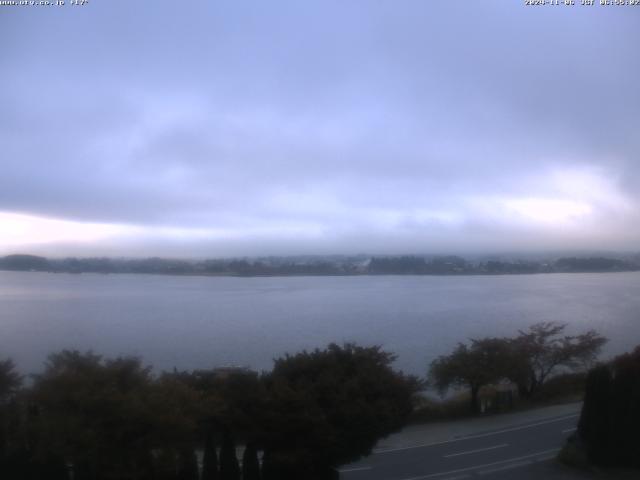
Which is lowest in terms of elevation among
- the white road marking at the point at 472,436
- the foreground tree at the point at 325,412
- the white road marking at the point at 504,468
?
the white road marking at the point at 472,436

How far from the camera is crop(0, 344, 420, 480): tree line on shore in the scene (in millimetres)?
7934

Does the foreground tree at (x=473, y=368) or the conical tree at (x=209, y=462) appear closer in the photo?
the conical tree at (x=209, y=462)

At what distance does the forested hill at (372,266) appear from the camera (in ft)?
145

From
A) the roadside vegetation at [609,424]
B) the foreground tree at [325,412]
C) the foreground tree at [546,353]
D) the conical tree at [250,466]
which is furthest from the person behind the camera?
the foreground tree at [546,353]

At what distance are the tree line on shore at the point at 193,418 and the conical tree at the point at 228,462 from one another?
0.02 meters

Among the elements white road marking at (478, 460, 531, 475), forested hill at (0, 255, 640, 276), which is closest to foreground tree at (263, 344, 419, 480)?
white road marking at (478, 460, 531, 475)

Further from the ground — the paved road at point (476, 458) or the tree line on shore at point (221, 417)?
the tree line on shore at point (221, 417)

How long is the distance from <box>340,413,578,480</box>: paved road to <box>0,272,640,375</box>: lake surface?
849cm

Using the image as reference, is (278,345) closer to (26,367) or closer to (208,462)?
(26,367)

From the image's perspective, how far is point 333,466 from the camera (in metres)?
10.2

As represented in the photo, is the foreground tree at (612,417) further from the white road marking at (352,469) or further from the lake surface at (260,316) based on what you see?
the lake surface at (260,316)

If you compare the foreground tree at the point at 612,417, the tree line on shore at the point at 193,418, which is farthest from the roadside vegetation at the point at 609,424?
the tree line on shore at the point at 193,418

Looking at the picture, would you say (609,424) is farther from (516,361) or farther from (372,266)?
(372,266)

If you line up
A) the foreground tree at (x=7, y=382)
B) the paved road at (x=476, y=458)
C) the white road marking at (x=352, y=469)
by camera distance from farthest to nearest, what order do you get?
the white road marking at (x=352, y=469) → the paved road at (x=476, y=458) → the foreground tree at (x=7, y=382)
